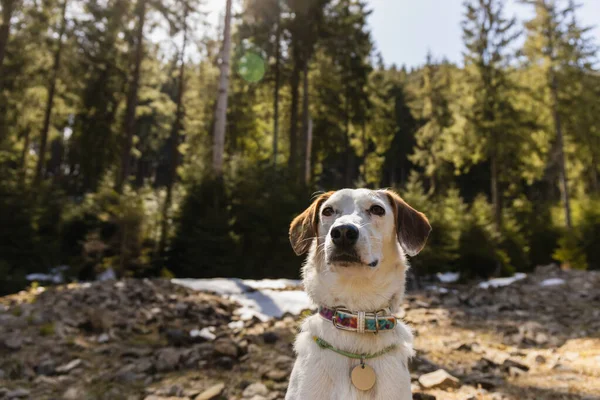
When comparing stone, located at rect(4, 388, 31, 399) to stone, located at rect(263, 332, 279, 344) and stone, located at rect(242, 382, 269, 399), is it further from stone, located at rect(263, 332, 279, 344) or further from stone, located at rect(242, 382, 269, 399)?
stone, located at rect(263, 332, 279, 344)

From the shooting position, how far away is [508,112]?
68.3ft

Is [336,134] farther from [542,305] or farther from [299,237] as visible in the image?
[299,237]

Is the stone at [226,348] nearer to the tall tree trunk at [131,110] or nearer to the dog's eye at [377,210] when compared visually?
the dog's eye at [377,210]

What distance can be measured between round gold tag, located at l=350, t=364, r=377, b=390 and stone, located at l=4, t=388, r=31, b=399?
3954mm

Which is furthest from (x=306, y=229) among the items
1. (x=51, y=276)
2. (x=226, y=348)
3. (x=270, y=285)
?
(x=51, y=276)

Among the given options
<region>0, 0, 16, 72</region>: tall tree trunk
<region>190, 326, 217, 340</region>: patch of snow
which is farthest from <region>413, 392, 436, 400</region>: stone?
<region>0, 0, 16, 72</region>: tall tree trunk

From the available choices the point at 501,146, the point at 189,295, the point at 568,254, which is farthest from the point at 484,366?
the point at 501,146

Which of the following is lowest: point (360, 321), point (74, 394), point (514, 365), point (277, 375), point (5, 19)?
point (74, 394)

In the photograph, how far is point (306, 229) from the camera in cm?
300

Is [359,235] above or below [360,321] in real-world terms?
above

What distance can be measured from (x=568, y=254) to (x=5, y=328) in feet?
63.2

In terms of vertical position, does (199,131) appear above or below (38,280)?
above

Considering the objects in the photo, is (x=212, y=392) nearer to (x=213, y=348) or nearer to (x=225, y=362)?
(x=225, y=362)

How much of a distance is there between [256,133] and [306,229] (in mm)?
25047
